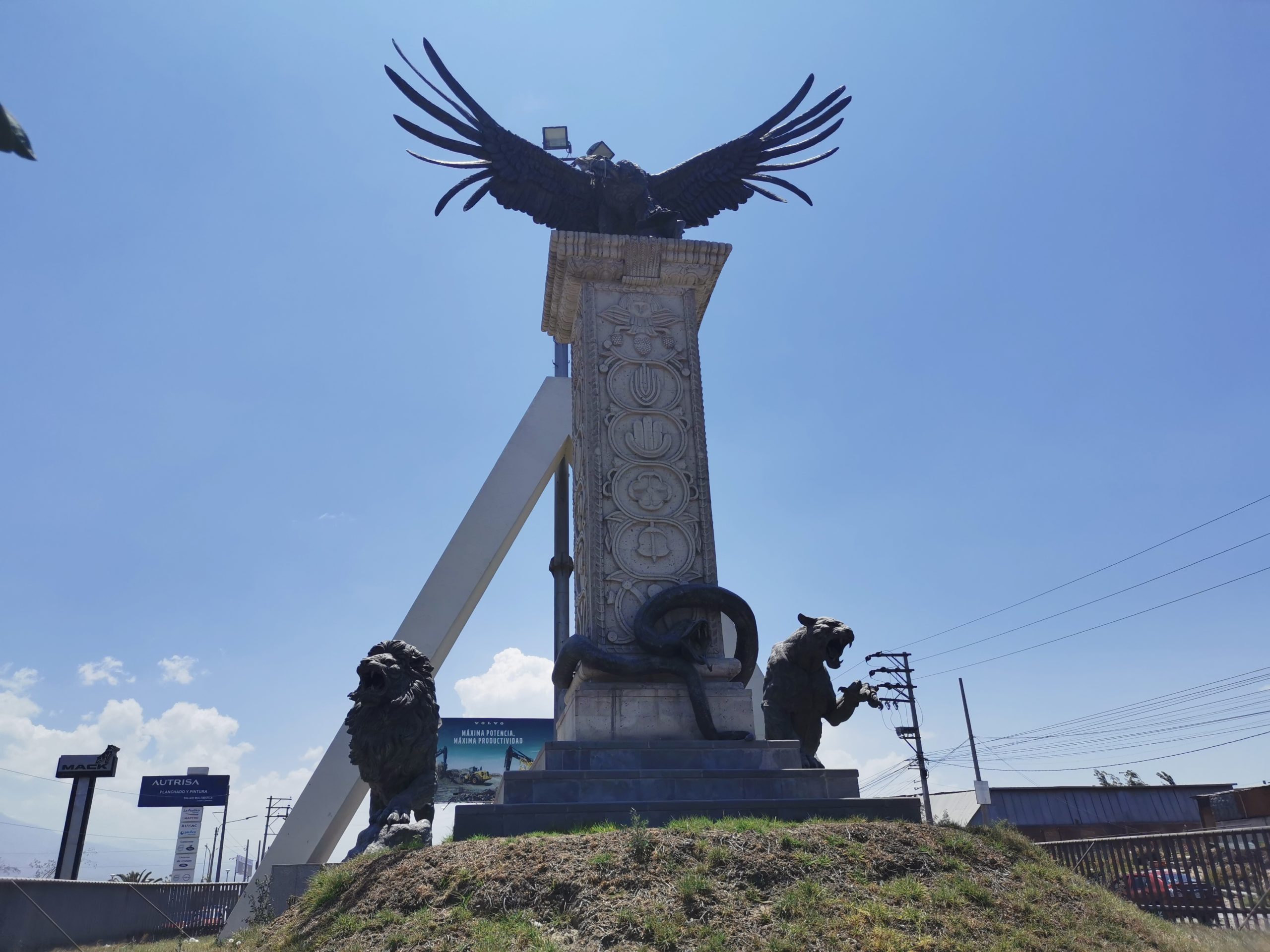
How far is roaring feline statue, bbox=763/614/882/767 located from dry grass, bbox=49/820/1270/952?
219 cm

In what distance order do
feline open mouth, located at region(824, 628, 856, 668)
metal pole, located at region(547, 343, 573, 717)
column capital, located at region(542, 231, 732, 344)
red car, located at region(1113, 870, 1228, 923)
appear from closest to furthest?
red car, located at region(1113, 870, 1228, 923)
feline open mouth, located at region(824, 628, 856, 668)
column capital, located at region(542, 231, 732, 344)
metal pole, located at region(547, 343, 573, 717)

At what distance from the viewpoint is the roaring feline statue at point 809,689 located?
840 cm

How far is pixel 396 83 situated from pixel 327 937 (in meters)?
9.62

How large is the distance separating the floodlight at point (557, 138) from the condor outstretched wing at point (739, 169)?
38.3 feet

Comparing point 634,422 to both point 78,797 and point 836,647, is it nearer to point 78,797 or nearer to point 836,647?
point 836,647

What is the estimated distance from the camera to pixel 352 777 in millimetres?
19562

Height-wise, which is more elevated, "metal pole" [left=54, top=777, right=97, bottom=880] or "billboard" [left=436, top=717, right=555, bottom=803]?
"billboard" [left=436, top=717, right=555, bottom=803]

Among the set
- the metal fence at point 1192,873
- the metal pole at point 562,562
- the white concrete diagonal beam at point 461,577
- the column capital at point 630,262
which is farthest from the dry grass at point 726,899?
the white concrete diagonal beam at point 461,577

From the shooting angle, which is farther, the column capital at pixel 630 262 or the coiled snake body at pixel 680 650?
the column capital at pixel 630 262

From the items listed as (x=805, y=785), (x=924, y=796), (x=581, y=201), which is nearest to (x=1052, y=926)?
(x=805, y=785)

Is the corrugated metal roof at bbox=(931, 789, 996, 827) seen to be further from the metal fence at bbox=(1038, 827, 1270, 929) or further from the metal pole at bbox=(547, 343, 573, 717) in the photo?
the metal fence at bbox=(1038, 827, 1270, 929)

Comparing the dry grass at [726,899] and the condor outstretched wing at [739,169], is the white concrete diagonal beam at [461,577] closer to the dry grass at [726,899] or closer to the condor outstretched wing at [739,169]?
the condor outstretched wing at [739,169]

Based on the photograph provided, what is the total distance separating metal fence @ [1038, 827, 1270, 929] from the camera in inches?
293

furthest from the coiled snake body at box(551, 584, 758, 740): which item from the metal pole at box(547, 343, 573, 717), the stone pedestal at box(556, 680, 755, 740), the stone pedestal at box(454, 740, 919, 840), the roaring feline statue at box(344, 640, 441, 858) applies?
the metal pole at box(547, 343, 573, 717)
